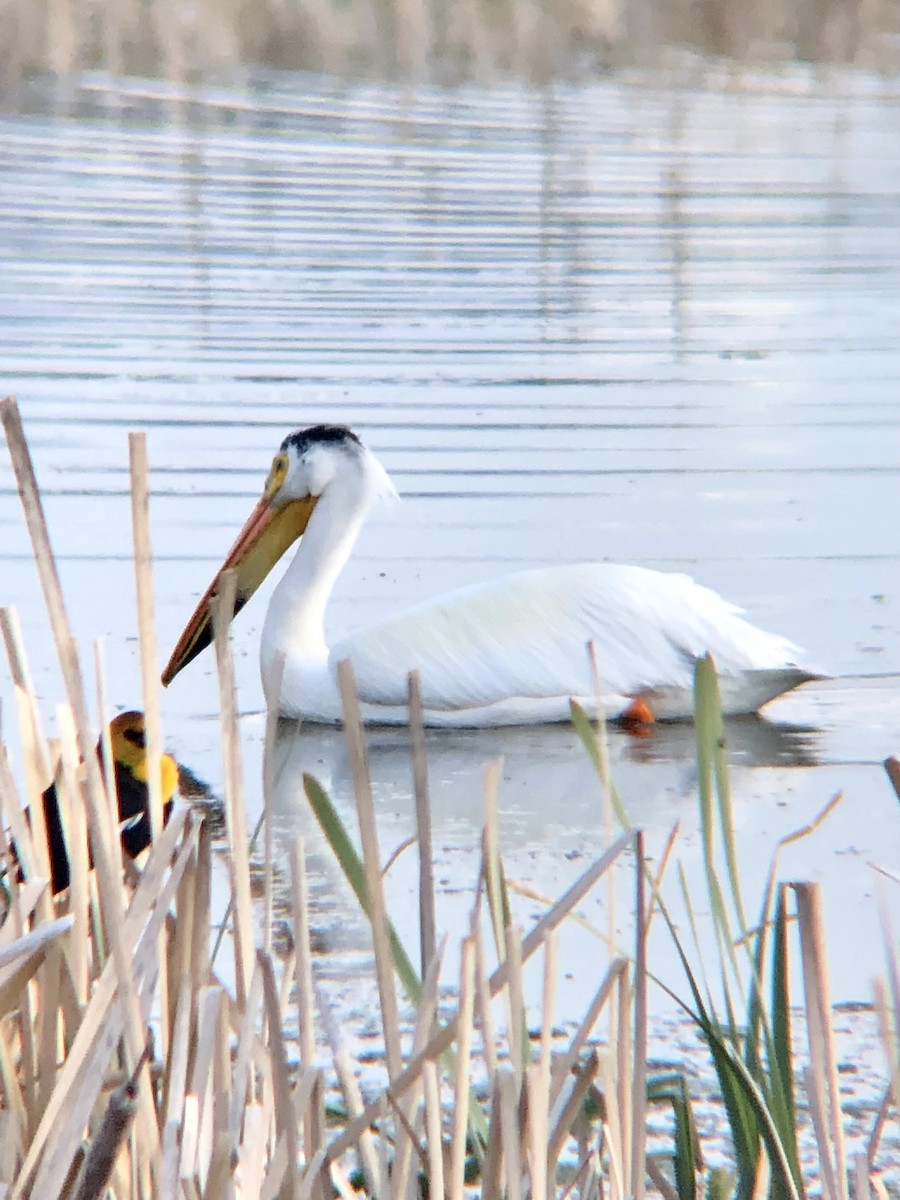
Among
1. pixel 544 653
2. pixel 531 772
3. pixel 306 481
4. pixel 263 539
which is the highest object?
pixel 306 481

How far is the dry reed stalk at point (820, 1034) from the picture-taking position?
1.91 meters

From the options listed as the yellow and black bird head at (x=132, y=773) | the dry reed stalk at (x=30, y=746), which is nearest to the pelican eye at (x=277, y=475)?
the yellow and black bird head at (x=132, y=773)

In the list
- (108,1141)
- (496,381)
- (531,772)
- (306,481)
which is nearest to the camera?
(108,1141)

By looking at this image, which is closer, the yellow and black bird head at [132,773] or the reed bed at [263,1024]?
the reed bed at [263,1024]

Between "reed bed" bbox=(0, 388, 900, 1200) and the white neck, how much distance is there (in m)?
3.81

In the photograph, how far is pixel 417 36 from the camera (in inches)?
1021

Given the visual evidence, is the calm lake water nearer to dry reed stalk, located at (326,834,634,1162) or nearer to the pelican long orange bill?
the pelican long orange bill

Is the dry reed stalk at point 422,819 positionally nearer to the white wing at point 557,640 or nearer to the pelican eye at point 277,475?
the white wing at point 557,640

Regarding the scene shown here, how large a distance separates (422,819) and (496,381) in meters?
8.45

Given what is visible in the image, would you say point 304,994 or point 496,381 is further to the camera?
point 496,381

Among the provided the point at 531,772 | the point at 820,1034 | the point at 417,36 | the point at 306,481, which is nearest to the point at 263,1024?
the point at 820,1034

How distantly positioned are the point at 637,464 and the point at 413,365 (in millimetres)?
2135

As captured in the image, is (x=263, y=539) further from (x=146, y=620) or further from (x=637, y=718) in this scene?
(x=146, y=620)

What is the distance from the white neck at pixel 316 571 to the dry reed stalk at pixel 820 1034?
12.8ft
